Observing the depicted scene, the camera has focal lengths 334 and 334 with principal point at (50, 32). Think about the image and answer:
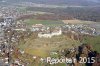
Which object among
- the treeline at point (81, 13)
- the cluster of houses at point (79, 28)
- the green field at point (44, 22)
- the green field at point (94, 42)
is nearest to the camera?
the green field at point (94, 42)

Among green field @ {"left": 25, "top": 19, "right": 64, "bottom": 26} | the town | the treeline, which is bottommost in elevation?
the treeline

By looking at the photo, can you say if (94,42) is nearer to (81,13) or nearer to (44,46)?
(44,46)

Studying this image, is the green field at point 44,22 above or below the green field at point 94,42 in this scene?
below

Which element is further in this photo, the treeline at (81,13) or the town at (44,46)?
the treeline at (81,13)

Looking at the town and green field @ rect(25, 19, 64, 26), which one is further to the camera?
green field @ rect(25, 19, 64, 26)

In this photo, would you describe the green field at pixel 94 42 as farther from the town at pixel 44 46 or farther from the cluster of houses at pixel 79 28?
the cluster of houses at pixel 79 28

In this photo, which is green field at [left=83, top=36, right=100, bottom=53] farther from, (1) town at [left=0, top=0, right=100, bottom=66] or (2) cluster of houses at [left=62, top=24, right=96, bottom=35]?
(2) cluster of houses at [left=62, top=24, right=96, bottom=35]

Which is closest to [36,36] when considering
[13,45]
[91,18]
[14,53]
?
[13,45]

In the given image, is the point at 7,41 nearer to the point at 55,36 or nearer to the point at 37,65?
the point at 55,36

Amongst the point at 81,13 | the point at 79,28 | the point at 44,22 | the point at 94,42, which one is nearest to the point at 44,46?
the point at 94,42

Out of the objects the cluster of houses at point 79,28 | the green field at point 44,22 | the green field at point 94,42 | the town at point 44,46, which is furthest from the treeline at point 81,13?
the green field at point 94,42

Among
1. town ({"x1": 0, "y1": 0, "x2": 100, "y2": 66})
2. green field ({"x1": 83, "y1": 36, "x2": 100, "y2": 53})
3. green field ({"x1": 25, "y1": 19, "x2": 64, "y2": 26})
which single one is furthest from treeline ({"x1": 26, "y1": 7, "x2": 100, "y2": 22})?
green field ({"x1": 83, "y1": 36, "x2": 100, "y2": 53})
